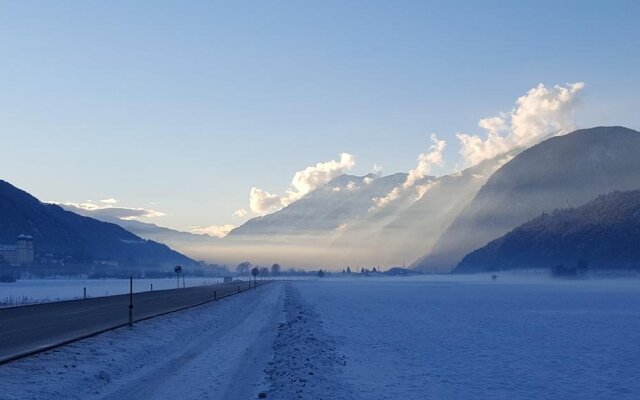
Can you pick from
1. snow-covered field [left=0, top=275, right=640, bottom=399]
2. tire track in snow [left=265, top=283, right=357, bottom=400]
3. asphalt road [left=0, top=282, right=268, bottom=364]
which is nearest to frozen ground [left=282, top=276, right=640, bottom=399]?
snow-covered field [left=0, top=275, right=640, bottom=399]

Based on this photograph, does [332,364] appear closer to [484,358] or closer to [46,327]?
[484,358]

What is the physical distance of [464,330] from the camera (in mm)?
Answer: 37875

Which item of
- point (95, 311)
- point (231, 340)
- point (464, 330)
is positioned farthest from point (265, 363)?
point (95, 311)

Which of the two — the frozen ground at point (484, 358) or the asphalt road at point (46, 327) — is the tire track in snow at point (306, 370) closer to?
the frozen ground at point (484, 358)

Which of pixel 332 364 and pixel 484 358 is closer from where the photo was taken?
pixel 332 364

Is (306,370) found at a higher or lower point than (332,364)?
higher

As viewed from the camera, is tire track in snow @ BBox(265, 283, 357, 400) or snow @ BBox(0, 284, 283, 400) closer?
tire track in snow @ BBox(265, 283, 357, 400)

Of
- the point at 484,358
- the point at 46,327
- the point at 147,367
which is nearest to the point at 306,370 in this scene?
the point at 147,367

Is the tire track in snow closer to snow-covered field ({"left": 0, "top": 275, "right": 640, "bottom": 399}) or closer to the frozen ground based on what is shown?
snow-covered field ({"left": 0, "top": 275, "right": 640, "bottom": 399})

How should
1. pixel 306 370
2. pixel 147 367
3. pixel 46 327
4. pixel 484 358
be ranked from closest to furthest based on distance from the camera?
pixel 306 370
pixel 147 367
pixel 484 358
pixel 46 327

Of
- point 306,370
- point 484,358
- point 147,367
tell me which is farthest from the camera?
point 484,358

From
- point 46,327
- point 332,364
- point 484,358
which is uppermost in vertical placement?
point 46,327

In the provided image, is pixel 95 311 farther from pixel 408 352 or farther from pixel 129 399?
pixel 129 399

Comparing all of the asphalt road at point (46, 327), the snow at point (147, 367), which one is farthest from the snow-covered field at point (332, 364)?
the asphalt road at point (46, 327)
